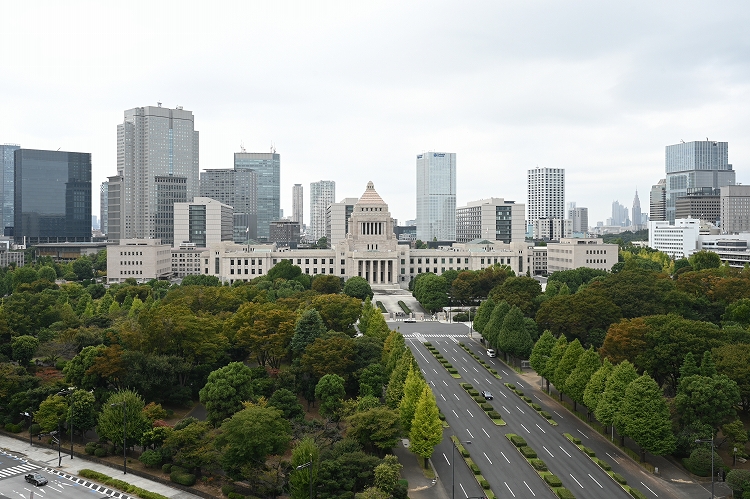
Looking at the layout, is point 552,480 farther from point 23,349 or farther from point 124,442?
point 23,349

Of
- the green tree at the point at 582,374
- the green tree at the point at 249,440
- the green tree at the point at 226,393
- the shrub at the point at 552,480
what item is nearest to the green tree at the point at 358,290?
the green tree at the point at 582,374

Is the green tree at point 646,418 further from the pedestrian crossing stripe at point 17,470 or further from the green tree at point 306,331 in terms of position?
the pedestrian crossing stripe at point 17,470

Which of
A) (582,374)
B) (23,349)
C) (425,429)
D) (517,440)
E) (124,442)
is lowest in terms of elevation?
(517,440)

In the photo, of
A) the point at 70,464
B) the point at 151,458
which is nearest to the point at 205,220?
the point at 70,464

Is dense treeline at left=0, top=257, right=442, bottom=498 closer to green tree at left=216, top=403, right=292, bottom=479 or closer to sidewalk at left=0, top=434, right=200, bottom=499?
green tree at left=216, top=403, right=292, bottom=479

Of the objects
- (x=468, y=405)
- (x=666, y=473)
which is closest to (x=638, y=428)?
(x=666, y=473)

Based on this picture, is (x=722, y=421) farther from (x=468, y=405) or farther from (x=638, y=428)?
(x=468, y=405)
